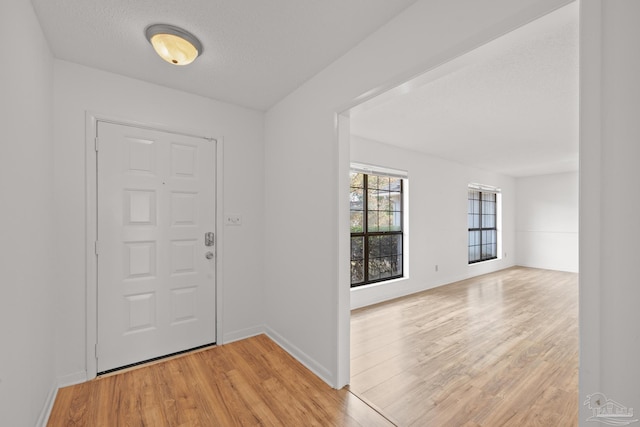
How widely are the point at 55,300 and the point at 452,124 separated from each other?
4.15m

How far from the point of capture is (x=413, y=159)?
474 cm

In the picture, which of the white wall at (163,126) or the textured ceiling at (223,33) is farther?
the white wall at (163,126)

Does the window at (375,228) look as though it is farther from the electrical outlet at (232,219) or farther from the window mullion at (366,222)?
the electrical outlet at (232,219)

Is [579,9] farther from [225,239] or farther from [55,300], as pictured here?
[55,300]

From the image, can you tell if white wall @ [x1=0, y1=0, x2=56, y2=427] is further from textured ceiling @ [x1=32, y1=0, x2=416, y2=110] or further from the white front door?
the white front door

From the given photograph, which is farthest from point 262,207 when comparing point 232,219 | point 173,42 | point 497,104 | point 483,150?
point 483,150

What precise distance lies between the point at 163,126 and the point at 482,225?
692 centimetres

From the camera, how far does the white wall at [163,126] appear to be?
2080 millimetres

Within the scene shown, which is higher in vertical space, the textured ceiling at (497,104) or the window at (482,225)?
the textured ceiling at (497,104)

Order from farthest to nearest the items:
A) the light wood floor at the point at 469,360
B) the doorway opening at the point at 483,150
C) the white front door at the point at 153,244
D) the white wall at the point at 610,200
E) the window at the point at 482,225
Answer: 1. the window at the point at 482,225
2. the white front door at the point at 153,244
3. the doorway opening at the point at 483,150
4. the light wood floor at the point at 469,360
5. the white wall at the point at 610,200

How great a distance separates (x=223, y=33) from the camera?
1.81m

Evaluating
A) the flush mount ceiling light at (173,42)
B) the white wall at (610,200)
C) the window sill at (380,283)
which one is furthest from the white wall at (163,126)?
the white wall at (610,200)

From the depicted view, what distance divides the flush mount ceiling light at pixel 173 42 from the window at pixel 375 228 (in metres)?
2.63

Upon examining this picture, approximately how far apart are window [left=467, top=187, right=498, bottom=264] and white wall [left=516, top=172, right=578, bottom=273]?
948mm
